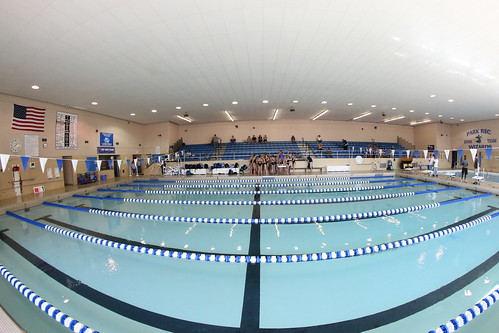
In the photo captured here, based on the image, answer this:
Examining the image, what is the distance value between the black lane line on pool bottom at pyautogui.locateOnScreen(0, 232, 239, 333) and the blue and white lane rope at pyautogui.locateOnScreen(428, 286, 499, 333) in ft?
5.90

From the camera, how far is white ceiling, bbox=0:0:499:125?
12.6 ft

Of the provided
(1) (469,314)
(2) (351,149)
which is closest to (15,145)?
(1) (469,314)

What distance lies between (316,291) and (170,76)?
7.43 meters

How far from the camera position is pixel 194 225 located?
4508 millimetres

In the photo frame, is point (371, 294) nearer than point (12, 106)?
Yes

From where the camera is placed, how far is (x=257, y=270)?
110 inches

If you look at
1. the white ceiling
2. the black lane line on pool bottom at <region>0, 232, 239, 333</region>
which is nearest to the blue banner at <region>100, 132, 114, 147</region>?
the white ceiling

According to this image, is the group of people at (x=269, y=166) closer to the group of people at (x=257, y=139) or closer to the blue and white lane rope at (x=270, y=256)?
the group of people at (x=257, y=139)

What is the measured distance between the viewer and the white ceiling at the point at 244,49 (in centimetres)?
384

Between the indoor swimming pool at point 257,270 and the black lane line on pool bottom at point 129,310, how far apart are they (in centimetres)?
1

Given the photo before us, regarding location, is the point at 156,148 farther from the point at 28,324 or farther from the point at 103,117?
the point at 28,324

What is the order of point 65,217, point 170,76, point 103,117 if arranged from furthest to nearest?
1. point 103,117
2. point 170,76
3. point 65,217

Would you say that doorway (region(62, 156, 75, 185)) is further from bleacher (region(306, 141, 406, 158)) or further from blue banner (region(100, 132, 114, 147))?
bleacher (region(306, 141, 406, 158))

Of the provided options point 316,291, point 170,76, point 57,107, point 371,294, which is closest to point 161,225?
point 316,291
